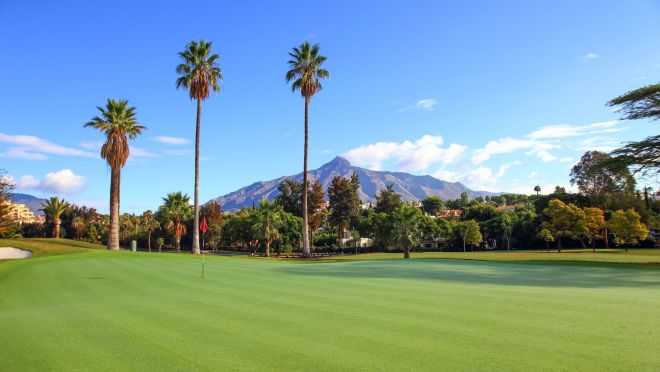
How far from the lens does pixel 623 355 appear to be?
6.04 metres

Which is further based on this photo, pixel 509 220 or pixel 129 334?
pixel 509 220

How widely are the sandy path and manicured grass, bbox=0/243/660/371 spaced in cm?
2961

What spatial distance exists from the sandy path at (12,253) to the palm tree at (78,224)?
68.3 meters

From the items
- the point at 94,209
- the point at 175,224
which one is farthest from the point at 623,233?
the point at 94,209

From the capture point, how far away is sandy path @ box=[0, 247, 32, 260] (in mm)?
37250

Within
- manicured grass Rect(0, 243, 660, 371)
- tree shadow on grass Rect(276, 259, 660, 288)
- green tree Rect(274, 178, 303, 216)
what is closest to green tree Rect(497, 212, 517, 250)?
green tree Rect(274, 178, 303, 216)

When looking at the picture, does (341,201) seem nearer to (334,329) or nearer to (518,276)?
(518,276)

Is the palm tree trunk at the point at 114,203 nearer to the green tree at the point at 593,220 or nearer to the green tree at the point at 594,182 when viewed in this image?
the green tree at the point at 594,182

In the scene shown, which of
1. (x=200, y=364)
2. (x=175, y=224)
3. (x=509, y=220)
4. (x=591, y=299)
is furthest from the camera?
(x=509, y=220)

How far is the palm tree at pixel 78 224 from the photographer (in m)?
99.7

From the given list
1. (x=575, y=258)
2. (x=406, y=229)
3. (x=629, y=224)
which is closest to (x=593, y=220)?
(x=629, y=224)

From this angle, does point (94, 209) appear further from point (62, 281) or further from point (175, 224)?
point (62, 281)

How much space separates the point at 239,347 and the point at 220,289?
755 centimetres

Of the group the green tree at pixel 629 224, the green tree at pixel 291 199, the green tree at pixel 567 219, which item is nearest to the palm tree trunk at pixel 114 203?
the green tree at pixel 291 199
